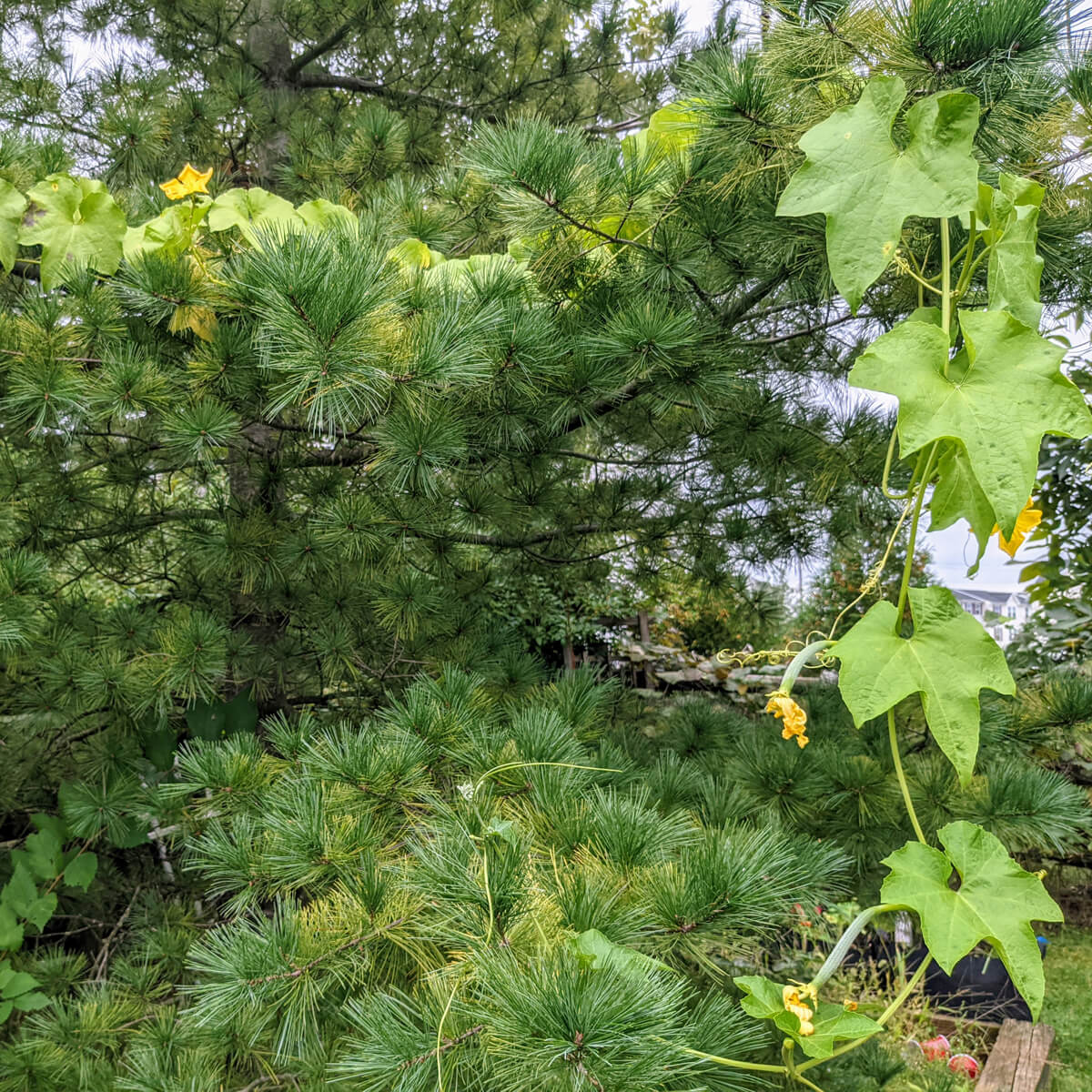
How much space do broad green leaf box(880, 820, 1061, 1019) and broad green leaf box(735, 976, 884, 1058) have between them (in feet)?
0.21

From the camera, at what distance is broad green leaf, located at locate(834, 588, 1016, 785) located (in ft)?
1.60

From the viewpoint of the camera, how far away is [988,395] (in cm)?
48

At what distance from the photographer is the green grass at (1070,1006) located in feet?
6.37

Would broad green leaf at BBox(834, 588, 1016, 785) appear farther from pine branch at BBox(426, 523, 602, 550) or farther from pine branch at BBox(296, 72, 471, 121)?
pine branch at BBox(296, 72, 471, 121)

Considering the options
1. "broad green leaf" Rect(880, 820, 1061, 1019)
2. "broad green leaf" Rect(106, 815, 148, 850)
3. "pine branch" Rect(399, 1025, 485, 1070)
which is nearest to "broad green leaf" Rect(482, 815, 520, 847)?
"pine branch" Rect(399, 1025, 485, 1070)

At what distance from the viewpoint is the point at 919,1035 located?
2.11 m

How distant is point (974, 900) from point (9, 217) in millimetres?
1239

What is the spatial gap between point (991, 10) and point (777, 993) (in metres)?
0.77

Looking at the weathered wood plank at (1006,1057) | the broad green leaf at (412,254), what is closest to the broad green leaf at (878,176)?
the broad green leaf at (412,254)

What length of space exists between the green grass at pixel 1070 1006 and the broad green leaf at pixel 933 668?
6.70 ft

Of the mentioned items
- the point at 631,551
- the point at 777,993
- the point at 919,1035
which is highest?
the point at 631,551

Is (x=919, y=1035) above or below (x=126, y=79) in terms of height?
below

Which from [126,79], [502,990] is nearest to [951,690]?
[502,990]

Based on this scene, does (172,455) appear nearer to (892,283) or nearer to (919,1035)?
(892,283)
